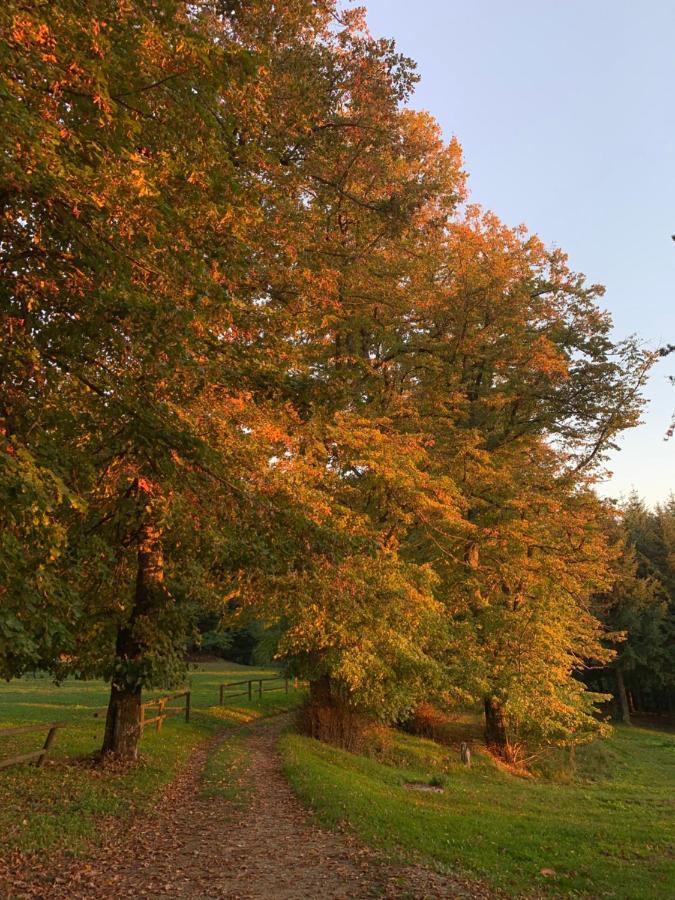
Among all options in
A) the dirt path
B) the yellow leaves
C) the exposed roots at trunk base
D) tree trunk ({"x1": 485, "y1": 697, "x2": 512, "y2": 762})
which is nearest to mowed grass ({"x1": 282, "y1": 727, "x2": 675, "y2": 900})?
the dirt path

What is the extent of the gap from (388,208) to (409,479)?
6.24 m

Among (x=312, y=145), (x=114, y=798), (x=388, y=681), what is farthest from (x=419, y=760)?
(x=312, y=145)

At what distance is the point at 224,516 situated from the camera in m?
9.08

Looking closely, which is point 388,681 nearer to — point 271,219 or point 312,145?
point 271,219

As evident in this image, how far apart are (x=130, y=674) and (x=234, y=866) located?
15.6ft

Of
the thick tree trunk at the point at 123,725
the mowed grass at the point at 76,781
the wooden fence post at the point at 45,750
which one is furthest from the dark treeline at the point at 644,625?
the wooden fence post at the point at 45,750

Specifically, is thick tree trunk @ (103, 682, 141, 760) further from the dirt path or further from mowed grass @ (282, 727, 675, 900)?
mowed grass @ (282, 727, 675, 900)

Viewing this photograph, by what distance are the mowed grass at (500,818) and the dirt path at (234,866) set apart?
678 millimetres

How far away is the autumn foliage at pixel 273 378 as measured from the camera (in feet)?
20.4

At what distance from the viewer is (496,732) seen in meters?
24.1

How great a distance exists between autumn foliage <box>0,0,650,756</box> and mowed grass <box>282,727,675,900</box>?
7.10 ft

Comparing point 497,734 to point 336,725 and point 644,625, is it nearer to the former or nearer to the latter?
point 336,725

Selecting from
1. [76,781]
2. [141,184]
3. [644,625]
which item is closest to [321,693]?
[76,781]

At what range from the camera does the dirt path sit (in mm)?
7438
